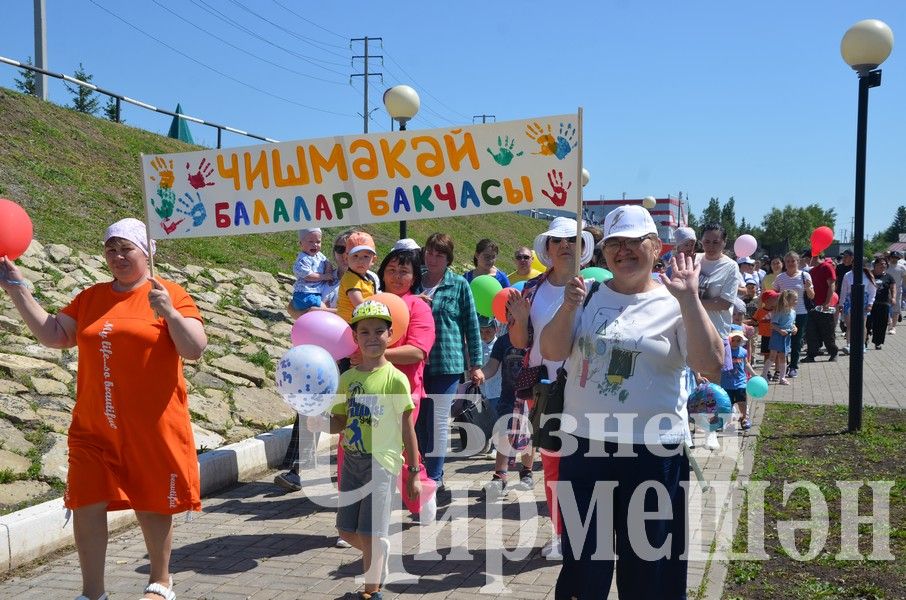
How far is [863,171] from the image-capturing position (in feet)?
29.2

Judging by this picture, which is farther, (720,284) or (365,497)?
(720,284)

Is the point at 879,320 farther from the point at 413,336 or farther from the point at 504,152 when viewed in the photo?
the point at 413,336

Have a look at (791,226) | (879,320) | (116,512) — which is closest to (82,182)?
(116,512)

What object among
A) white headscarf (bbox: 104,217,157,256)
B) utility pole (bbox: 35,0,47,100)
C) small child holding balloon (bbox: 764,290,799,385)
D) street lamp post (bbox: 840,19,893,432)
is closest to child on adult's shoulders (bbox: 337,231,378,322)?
white headscarf (bbox: 104,217,157,256)

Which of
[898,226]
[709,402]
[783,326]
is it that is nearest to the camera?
[709,402]

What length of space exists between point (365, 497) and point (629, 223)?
80.3 inches

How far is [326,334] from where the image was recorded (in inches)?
219

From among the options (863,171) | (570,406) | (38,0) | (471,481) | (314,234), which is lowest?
(471,481)

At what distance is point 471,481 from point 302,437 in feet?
4.68

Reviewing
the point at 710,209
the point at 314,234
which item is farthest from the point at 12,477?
the point at 710,209

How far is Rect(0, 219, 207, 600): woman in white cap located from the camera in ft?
13.9

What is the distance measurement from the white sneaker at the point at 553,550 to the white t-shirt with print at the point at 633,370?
1820 millimetres

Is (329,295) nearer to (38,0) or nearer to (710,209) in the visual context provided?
(38,0)

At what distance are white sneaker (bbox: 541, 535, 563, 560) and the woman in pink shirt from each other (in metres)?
0.85
